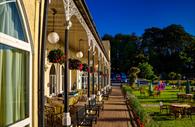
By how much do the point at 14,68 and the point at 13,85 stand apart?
0.20m

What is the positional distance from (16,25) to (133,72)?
3957cm

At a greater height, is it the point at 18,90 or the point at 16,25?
the point at 16,25

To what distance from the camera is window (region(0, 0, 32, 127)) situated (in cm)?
349

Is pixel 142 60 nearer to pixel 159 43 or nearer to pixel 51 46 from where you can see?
pixel 159 43

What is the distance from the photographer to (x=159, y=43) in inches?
3265

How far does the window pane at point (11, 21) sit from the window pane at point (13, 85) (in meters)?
0.18

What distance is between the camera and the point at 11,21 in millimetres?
3752

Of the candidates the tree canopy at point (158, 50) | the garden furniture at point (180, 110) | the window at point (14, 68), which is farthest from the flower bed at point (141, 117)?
the tree canopy at point (158, 50)

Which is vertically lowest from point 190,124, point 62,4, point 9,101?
point 190,124

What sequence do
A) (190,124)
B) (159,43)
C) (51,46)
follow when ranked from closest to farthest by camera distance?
(190,124), (51,46), (159,43)

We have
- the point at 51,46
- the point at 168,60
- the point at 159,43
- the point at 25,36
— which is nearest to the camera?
the point at 25,36

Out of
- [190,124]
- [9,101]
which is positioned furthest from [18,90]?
[190,124]

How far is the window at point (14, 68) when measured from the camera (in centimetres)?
349

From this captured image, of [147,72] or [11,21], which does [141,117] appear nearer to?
[11,21]
